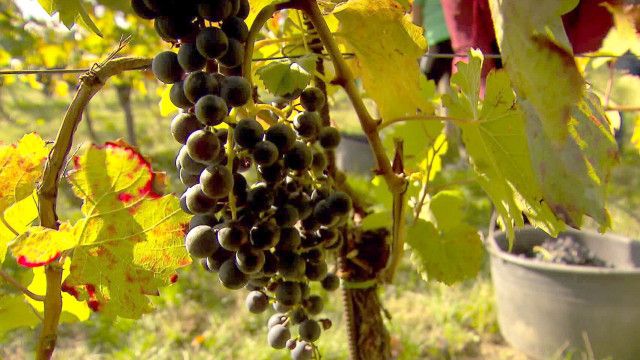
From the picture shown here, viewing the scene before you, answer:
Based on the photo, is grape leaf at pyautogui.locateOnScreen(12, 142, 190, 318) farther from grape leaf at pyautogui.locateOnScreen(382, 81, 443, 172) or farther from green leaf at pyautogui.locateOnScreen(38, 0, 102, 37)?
grape leaf at pyautogui.locateOnScreen(382, 81, 443, 172)

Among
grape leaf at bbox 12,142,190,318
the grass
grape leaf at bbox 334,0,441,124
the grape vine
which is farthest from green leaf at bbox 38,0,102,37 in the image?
the grass

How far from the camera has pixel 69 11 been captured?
0.58 metres

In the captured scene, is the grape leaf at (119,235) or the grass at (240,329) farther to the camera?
the grass at (240,329)

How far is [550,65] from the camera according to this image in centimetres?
34

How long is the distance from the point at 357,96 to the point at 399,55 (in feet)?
0.34

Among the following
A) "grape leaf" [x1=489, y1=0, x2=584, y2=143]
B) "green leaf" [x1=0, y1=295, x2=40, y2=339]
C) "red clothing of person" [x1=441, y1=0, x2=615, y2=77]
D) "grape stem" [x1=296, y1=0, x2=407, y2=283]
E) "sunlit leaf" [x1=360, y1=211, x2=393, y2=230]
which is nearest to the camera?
"grape leaf" [x1=489, y1=0, x2=584, y2=143]

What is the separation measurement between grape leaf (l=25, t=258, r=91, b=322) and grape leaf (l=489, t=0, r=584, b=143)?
1.93 ft

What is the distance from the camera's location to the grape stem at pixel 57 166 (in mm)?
531

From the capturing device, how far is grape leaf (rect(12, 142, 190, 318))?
55cm

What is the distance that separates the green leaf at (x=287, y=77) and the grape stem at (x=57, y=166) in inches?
5.0

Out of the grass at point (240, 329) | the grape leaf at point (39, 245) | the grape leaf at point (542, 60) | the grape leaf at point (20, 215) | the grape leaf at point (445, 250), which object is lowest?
the grass at point (240, 329)

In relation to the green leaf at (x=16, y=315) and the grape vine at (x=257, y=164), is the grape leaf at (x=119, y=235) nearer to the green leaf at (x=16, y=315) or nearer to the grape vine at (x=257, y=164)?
the grape vine at (x=257, y=164)

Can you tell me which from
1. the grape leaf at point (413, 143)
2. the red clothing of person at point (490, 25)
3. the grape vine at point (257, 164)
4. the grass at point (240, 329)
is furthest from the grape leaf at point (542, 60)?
the grass at point (240, 329)

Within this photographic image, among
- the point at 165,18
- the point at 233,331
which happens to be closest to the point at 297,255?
the point at 165,18
